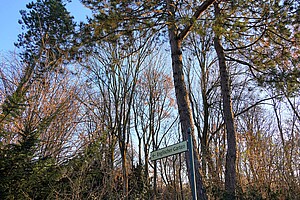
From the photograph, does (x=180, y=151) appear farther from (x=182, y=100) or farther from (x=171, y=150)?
(x=182, y=100)

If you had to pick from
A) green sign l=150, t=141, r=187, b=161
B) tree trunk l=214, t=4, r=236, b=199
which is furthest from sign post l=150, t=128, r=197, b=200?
tree trunk l=214, t=4, r=236, b=199

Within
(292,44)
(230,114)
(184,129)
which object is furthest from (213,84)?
(184,129)

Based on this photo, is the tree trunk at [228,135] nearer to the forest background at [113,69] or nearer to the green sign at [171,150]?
the forest background at [113,69]

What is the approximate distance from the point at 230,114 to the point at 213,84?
616cm

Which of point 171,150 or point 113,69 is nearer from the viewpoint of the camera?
point 171,150

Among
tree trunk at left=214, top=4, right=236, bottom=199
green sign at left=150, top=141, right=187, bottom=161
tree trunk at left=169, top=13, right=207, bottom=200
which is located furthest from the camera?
tree trunk at left=214, top=4, right=236, bottom=199

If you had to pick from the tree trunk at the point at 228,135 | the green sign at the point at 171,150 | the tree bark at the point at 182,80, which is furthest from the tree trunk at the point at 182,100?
the green sign at the point at 171,150

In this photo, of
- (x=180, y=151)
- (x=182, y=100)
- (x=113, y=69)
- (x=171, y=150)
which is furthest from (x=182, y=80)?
(x=113, y=69)

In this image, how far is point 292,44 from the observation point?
704cm

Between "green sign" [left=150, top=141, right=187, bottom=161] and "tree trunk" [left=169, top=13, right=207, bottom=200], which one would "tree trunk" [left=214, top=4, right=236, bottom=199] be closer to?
"tree trunk" [left=169, top=13, right=207, bottom=200]

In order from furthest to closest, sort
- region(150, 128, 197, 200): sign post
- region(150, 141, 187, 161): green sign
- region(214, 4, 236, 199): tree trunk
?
region(214, 4, 236, 199): tree trunk
region(150, 141, 187, 161): green sign
region(150, 128, 197, 200): sign post

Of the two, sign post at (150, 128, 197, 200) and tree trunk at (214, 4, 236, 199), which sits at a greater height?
tree trunk at (214, 4, 236, 199)

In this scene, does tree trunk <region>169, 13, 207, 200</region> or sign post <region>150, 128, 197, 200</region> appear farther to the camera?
tree trunk <region>169, 13, 207, 200</region>

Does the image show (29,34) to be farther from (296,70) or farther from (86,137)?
(296,70)
